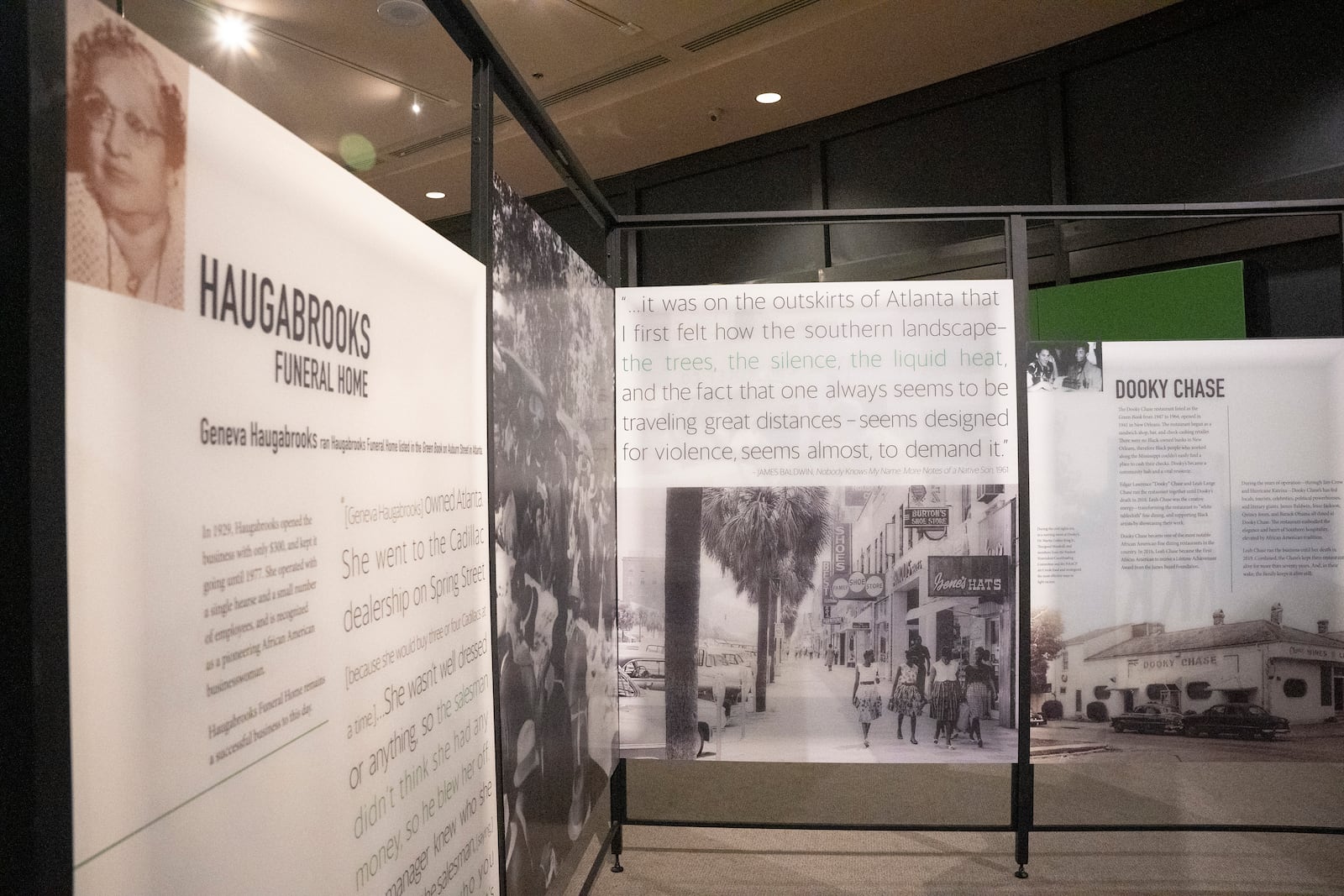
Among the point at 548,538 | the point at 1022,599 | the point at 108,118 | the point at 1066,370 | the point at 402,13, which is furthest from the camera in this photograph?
the point at 402,13

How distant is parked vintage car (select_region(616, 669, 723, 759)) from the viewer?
9.32 feet

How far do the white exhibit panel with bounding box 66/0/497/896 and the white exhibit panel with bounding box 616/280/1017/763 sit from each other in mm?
1309

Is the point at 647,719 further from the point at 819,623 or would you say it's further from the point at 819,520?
the point at 819,520

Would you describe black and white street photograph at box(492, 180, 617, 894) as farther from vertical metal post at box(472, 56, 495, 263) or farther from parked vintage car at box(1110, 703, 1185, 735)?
parked vintage car at box(1110, 703, 1185, 735)

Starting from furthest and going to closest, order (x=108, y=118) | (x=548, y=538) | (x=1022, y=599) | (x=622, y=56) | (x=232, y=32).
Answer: (x=622, y=56) < (x=232, y=32) < (x=1022, y=599) < (x=548, y=538) < (x=108, y=118)

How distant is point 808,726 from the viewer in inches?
111

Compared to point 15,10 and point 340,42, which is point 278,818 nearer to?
point 15,10

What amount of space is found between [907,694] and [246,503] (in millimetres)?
2350

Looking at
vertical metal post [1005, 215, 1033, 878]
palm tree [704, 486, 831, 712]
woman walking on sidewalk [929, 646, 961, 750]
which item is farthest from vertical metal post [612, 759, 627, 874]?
vertical metal post [1005, 215, 1033, 878]

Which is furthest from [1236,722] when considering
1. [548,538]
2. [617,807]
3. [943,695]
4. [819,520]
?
[548,538]

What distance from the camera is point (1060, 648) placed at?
287 cm

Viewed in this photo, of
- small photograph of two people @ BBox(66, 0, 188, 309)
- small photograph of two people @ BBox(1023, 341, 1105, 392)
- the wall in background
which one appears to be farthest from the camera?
the wall in background

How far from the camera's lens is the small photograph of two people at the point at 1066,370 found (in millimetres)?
2889

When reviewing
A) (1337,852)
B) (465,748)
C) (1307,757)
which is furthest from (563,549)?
(1337,852)
